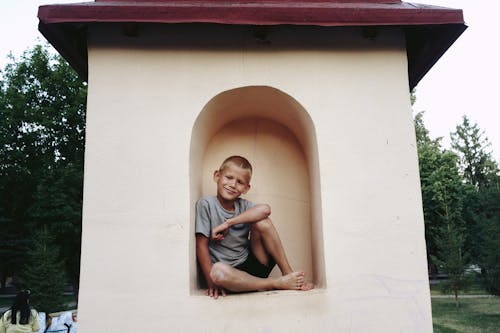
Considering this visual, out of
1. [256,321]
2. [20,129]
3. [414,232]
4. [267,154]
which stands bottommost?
[256,321]

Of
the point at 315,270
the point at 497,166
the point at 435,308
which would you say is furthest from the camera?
the point at 497,166

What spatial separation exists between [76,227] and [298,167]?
16.7 metres

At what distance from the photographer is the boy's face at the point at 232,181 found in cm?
430

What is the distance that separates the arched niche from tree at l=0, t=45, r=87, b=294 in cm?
1630

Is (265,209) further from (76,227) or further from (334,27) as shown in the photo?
(76,227)

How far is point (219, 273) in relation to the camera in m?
3.67

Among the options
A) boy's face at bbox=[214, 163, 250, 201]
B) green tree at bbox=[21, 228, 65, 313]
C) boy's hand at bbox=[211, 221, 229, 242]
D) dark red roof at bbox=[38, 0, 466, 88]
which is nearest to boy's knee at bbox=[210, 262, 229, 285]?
boy's hand at bbox=[211, 221, 229, 242]

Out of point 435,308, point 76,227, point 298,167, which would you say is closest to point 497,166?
point 435,308

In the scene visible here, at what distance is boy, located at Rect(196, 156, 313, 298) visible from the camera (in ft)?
12.4

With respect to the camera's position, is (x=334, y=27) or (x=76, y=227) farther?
(x=76, y=227)

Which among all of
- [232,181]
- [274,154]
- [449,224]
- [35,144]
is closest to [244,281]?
[232,181]

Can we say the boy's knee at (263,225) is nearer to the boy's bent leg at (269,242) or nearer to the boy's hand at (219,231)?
the boy's bent leg at (269,242)

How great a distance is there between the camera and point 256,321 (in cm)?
362

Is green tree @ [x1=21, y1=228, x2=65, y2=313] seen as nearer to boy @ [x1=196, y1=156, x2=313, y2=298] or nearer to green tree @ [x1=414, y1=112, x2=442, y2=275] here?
boy @ [x1=196, y1=156, x2=313, y2=298]
